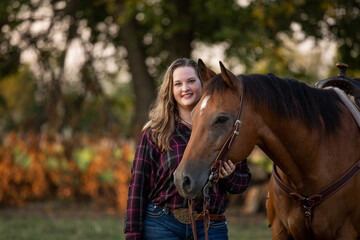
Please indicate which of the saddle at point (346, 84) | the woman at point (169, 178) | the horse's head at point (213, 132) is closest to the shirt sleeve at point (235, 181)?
the woman at point (169, 178)

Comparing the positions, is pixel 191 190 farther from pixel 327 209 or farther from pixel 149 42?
pixel 149 42

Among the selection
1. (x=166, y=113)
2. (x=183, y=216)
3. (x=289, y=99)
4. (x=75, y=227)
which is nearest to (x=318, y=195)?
(x=289, y=99)

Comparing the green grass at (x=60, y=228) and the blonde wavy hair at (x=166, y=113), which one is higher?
the blonde wavy hair at (x=166, y=113)

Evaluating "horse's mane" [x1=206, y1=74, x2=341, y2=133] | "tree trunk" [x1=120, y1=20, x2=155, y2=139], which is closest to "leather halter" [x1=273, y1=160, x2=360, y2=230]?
"horse's mane" [x1=206, y1=74, x2=341, y2=133]

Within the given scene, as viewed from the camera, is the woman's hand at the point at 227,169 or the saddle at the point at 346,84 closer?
the woman's hand at the point at 227,169

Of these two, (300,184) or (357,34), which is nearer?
(300,184)

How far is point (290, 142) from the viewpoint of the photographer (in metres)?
2.63

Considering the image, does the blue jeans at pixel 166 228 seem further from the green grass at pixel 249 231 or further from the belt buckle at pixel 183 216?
the green grass at pixel 249 231

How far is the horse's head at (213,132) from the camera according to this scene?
7.43 feet

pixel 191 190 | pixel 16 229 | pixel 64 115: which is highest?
pixel 64 115

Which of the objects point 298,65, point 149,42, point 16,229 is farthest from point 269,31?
point 16,229

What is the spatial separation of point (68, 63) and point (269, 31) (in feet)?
13.4

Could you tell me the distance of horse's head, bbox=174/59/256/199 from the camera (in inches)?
89.1

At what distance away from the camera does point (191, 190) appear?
225cm
